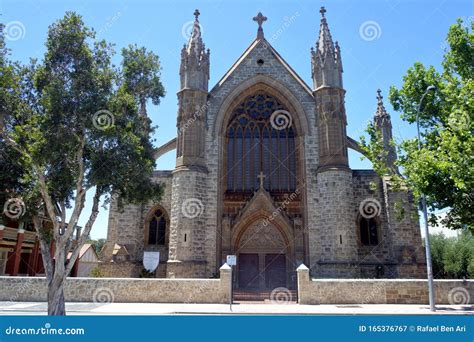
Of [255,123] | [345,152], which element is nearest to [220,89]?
[255,123]

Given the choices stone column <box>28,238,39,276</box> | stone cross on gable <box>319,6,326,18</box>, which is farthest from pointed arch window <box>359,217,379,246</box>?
stone column <box>28,238,39,276</box>

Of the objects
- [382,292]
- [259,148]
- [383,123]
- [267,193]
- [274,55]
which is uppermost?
[274,55]

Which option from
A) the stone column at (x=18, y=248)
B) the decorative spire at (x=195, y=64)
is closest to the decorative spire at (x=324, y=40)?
the decorative spire at (x=195, y=64)

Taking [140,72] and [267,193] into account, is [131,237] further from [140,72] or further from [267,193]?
[140,72]

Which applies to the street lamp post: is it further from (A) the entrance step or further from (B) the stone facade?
(A) the entrance step

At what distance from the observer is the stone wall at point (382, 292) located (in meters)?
16.0

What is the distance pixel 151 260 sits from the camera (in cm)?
2033

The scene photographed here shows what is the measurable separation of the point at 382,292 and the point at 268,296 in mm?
5476

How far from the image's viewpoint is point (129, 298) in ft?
54.5

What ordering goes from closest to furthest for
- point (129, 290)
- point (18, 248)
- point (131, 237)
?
point (129, 290) → point (131, 237) → point (18, 248)

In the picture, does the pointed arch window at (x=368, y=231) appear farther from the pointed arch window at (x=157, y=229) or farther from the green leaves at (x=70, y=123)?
the green leaves at (x=70, y=123)

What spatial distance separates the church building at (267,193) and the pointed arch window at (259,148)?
65mm

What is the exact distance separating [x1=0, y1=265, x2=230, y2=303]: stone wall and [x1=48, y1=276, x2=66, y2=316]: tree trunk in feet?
19.3

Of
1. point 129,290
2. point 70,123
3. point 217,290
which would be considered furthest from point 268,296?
point 70,123
